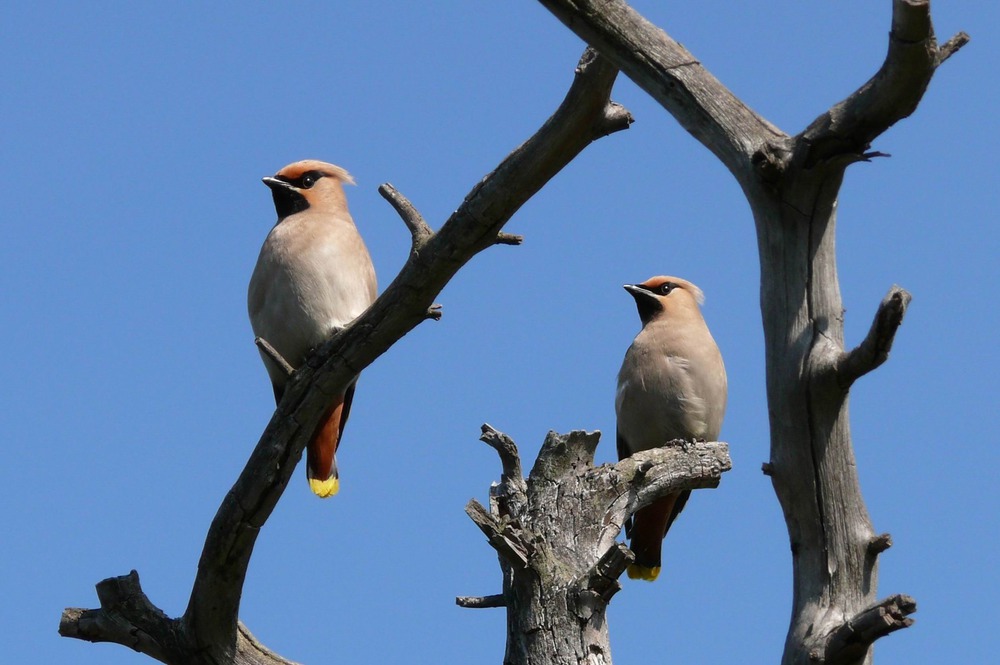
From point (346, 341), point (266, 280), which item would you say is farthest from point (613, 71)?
point (266, 280)

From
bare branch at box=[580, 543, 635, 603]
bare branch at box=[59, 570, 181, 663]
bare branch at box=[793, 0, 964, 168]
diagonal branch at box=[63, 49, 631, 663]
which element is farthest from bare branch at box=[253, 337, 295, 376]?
bare branch at box=[793, 0, 964, 168]

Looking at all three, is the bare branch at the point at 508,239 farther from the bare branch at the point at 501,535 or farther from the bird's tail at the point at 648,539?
the bird's tail at the point at 648,539

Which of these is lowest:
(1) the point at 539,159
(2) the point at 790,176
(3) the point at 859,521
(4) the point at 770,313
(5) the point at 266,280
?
(3) the point at 859,521

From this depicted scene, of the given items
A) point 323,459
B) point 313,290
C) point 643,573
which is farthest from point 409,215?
point 643,573

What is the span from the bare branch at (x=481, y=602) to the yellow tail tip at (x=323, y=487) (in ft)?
3.19

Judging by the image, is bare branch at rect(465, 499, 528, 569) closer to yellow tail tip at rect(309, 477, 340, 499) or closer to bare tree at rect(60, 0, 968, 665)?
bare tree at rect(60, 0, 968, 665)

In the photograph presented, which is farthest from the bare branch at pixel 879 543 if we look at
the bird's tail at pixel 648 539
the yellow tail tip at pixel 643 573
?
the yellow tail tip at pixel 643 573

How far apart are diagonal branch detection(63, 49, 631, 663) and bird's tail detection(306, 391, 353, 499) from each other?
0.93m

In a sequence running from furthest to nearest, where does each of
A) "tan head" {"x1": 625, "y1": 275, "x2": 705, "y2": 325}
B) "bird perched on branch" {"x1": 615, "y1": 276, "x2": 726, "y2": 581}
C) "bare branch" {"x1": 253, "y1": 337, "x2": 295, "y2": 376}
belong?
1. "tan head" {"x1": 625, "y1": 275, "x2": 705, "y2": 325}
2. "bird perched on branch" {"x1": 615, "y1": 276, "x2": 726, "y2": 581}
3. "bare branch" {"x1": 253, "y1": 337, "x2": 295, "y2": 376}

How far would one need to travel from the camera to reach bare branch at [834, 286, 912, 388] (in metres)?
3.13

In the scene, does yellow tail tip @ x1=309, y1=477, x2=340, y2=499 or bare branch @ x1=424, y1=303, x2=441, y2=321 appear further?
yellow tail tip @ x1=309, y1=477, x2=340, y2=499

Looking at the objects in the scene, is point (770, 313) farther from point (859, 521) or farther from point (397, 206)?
point (397, 206)

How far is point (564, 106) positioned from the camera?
390cm

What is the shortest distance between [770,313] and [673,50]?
0.84 metres
